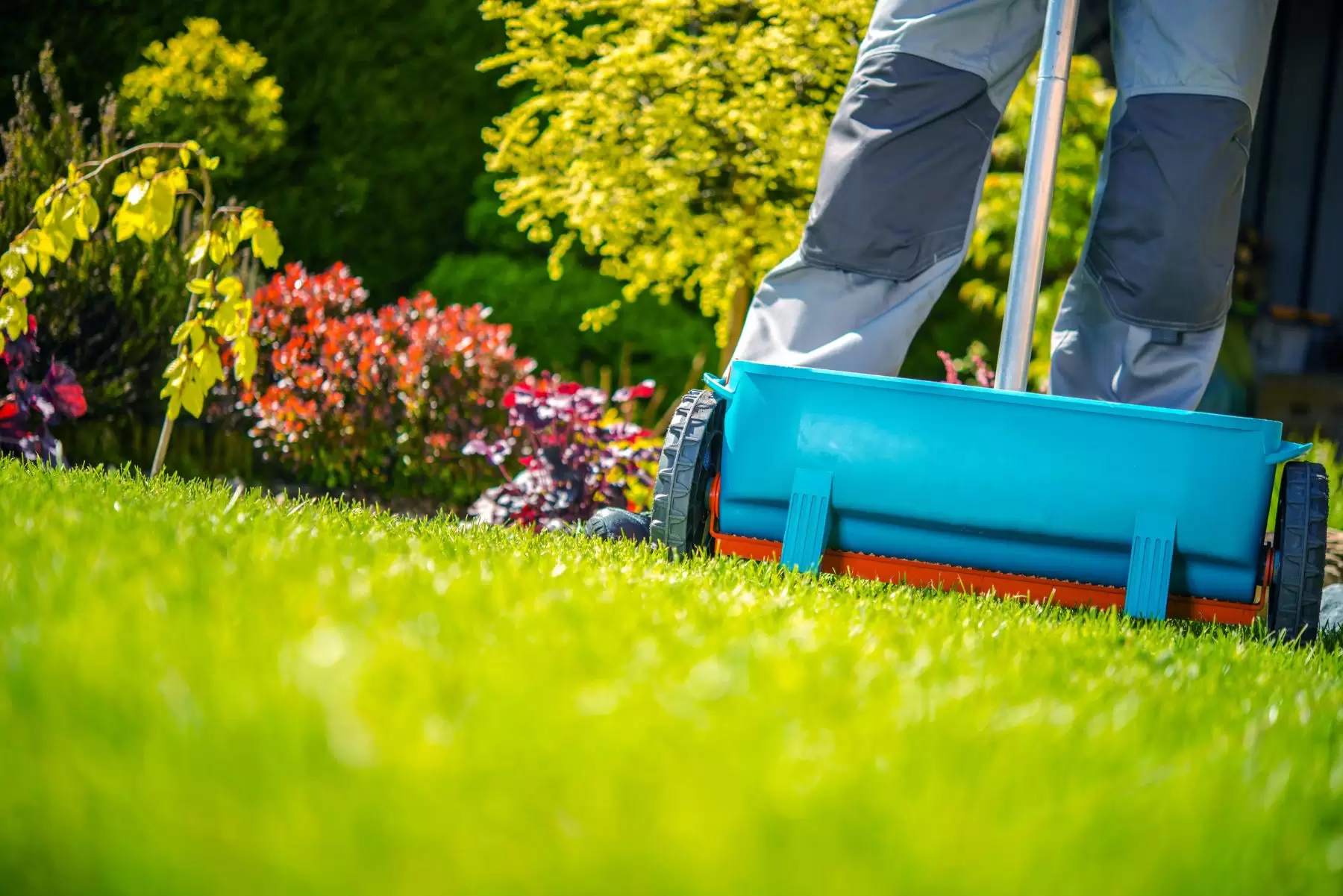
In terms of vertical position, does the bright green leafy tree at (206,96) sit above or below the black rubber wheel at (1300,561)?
above

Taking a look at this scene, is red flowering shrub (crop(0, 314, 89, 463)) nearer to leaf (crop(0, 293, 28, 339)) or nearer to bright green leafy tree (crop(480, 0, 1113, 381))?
leaf (crop(0, 293, 28, 339))

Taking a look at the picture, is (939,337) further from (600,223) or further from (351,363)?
(351,363)

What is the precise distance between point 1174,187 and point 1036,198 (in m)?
0.27

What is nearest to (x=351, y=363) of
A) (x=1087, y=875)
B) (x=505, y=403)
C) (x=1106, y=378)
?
(x=505, y=403)

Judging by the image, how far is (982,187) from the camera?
2.60 m

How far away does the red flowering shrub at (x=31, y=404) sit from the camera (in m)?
3.42

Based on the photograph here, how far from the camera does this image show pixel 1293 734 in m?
1.38

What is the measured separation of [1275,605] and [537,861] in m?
1.81

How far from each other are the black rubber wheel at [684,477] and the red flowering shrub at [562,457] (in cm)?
145

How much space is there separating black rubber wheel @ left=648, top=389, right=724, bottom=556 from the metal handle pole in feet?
2.23

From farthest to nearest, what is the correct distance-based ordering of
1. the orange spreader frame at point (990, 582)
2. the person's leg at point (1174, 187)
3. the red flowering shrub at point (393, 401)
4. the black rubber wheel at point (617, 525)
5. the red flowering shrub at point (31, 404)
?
the red flowering shrub at point (393, 401) → the red flowering shrub at point (31, 404) → the black rubber wheel at point (617, 525) → the person's leg at point (1174, 187) → the orange spreader frame at point (990, 582)

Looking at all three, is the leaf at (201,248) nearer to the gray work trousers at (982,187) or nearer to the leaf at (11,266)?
the leaf at (11,266)

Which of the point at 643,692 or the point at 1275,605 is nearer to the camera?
the point at 643,692

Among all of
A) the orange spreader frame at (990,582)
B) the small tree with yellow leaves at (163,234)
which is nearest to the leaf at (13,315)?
the small tree with yellow leaves at (163,234)
